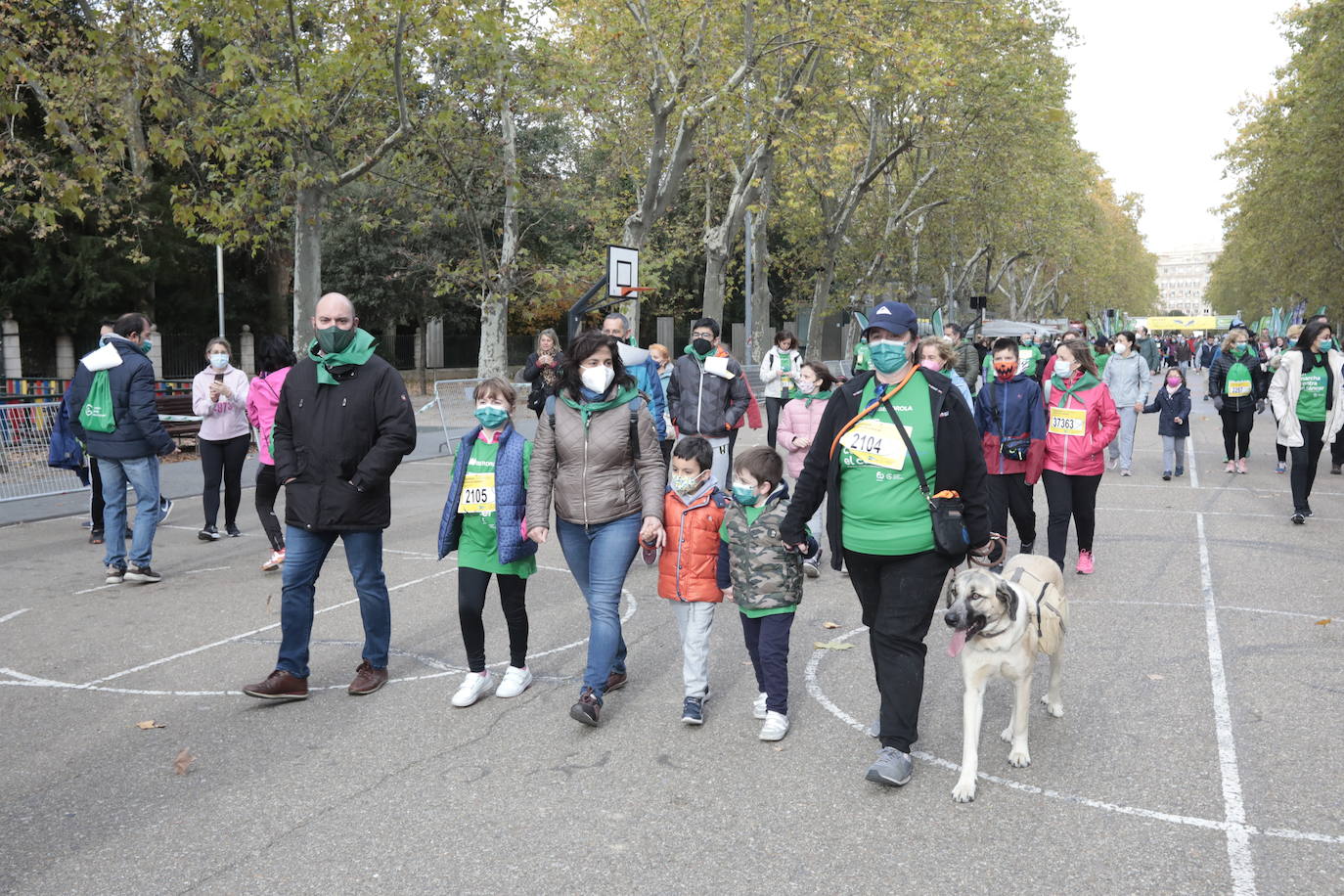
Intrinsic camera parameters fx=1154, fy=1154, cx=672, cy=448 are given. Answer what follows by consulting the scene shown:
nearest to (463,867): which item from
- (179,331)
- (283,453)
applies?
(283,453)

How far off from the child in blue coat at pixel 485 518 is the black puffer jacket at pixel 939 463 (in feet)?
4.50

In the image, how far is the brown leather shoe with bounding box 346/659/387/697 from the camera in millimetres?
5516

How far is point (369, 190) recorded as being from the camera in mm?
32969

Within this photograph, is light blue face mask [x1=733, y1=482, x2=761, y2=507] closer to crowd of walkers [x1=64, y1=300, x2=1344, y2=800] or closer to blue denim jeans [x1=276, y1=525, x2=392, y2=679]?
crowd of walkers [x1=64, y1=300, x2=1344, y2=800]

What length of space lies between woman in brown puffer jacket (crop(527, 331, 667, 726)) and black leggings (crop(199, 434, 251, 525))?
5.41m

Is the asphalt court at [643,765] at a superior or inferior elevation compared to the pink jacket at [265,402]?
inferior

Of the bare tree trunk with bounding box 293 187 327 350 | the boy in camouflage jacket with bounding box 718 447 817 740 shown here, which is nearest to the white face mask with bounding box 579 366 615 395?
the boy in camouflage jacket with bounding box 718 447 817 740

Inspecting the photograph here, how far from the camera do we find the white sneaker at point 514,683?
18.0ft

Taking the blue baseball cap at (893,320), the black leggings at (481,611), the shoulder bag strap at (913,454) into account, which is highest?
the blue baseball cap at (893,320)

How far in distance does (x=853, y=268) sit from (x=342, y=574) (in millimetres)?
35300

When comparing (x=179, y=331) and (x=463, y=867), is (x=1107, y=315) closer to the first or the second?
(x=179, y=331)

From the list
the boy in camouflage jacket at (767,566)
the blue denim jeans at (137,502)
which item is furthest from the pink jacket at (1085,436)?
the blue denim jeans at (137,502)

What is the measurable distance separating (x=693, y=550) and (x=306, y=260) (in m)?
13.4

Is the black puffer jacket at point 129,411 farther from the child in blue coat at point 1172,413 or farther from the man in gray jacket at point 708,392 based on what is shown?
the child in blue coat at point 1172,413
